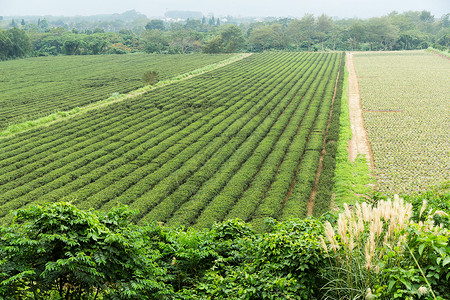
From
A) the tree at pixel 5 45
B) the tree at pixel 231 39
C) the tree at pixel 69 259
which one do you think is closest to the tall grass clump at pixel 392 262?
the tree at pixel 69 259

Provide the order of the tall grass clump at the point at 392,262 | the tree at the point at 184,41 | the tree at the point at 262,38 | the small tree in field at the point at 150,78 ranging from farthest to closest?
the tree at the point at 184,41 → the tree at the point at 262,38 → the small tree in field at the point at 150,78 → the tall grass clump at the point at 392,262

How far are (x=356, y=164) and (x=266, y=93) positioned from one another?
21.5 metres

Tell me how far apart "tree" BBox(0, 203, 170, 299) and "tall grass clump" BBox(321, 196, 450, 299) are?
349 centimetres

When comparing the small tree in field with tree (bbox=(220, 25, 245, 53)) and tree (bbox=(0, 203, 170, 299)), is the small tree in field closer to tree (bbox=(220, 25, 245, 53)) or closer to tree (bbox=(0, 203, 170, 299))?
tree (bbox=(0, 203, 170, 299))

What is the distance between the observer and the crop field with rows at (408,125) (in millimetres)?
19859

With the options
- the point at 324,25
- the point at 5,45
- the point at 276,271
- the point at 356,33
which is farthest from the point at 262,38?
the point at 276,271

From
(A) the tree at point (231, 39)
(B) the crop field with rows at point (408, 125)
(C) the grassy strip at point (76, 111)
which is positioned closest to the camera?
(B) the crop field with rows at point (408, 125)

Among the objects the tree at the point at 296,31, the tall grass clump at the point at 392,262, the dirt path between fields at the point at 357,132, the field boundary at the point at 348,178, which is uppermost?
the tree at the point at 296,31

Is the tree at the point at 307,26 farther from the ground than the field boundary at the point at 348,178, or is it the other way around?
the tree at the point at 307,26

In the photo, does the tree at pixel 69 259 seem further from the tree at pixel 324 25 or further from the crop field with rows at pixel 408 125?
the tree at pixel 324 25

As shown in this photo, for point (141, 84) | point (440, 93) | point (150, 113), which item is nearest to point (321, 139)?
point (150, 113)

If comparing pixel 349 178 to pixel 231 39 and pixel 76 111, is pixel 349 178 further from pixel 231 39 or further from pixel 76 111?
pixel 231 39

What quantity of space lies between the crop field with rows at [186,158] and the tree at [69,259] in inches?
206

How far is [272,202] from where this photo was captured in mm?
16859
